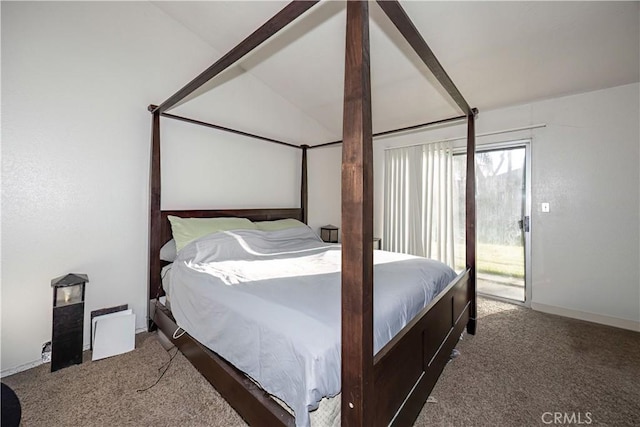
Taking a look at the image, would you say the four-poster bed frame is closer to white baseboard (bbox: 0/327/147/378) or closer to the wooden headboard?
the wooden headboard

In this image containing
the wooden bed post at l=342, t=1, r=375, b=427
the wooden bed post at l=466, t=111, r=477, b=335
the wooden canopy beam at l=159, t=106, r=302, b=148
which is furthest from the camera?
A: the wooden canopy beam at l=159, t=106, r=302, b=148

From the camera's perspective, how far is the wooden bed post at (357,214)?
0.86m

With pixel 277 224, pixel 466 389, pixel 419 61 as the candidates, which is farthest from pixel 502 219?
pixel 277 224

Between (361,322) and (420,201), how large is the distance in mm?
3174

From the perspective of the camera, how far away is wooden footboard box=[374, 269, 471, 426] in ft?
3.52

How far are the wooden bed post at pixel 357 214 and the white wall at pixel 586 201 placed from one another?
301 cm

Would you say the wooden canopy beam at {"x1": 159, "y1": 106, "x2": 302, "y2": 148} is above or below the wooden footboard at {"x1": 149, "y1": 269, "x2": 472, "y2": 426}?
above

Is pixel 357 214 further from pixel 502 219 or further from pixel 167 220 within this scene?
pixel 502 219

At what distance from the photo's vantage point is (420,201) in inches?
147

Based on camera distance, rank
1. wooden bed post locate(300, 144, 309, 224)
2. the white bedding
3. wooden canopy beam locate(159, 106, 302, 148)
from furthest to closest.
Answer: wooden bed post locate(300, 144, 309, 224)
wooden canopy beam locate(159, 106, 302, 148)
the white bedding

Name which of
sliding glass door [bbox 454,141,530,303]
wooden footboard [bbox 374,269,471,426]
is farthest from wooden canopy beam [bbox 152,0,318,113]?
sliding glass door [bbox 454,141,530,303]

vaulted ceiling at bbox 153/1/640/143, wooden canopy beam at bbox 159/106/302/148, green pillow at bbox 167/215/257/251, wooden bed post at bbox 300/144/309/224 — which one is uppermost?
vaulted ceiling at bbox 153/1/640/143

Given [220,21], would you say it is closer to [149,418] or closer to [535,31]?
[535,31]

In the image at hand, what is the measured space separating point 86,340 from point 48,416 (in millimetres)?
803
